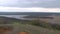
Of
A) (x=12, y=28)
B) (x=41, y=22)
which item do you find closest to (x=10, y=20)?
(x=12, y=28)

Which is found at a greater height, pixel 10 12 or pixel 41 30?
pixel 10 12

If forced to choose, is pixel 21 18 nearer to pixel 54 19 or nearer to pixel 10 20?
pixel 10 20

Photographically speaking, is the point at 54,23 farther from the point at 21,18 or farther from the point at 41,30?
the point at 21,18

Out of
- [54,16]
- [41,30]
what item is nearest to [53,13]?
A: [54,16]

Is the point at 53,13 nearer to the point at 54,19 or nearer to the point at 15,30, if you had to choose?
the point at 54,19

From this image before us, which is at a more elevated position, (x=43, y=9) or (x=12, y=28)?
(x=43, y=9)

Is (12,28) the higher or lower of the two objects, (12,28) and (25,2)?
the lower

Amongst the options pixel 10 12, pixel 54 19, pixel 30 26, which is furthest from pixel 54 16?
pixel 10 12
